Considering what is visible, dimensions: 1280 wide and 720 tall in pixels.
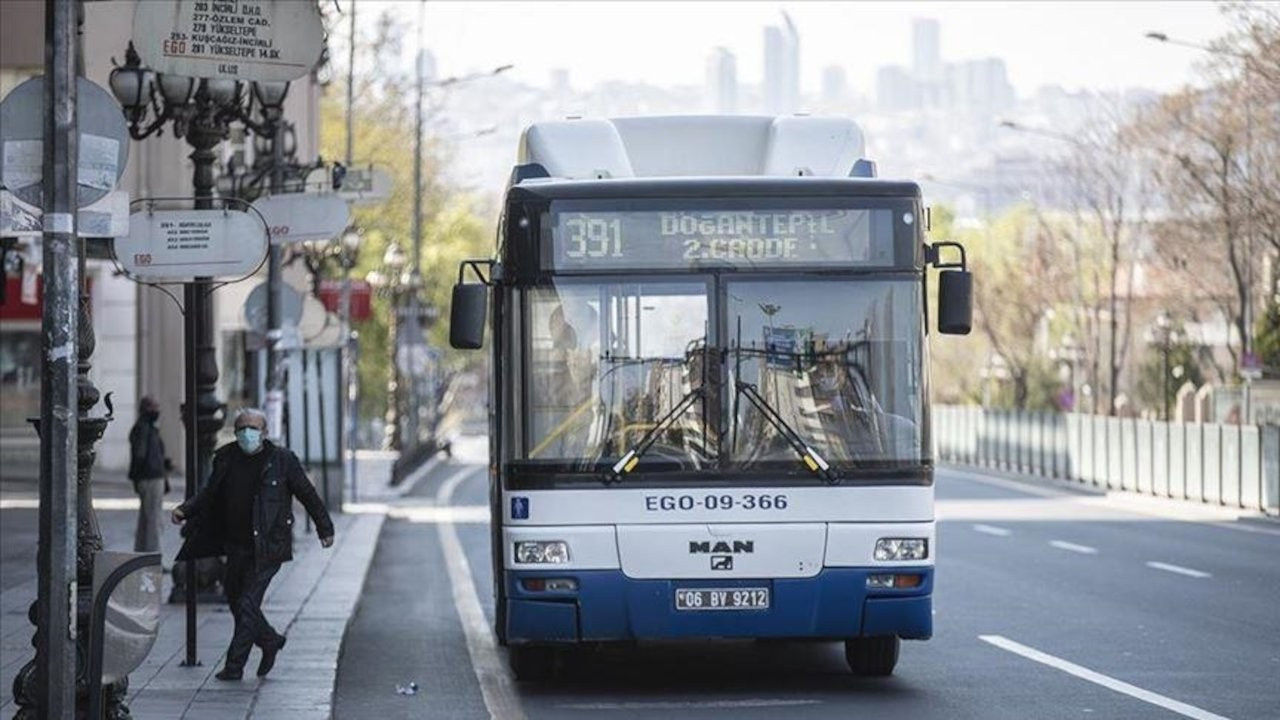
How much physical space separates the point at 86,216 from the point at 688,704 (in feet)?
21.0

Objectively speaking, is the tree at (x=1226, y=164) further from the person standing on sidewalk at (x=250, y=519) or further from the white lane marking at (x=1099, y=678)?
the person standing on sidewalk at (x=250, y=519)

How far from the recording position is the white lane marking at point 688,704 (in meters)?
15.2

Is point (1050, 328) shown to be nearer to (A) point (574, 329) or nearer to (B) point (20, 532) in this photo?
(B) point (20, 532)

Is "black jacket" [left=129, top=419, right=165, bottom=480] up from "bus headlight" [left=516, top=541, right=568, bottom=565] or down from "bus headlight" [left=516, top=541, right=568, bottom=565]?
up

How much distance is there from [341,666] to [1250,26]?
26041 millimetres

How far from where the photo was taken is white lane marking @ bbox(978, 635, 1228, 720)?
1407cm

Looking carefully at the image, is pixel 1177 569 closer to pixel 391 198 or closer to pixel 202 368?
pixel 202 368

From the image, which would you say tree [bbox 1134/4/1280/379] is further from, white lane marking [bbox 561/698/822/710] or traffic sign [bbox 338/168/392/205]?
white lane marking [bbox 561/698/822/710]

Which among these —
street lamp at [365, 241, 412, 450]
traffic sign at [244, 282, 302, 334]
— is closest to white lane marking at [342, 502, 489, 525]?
traffic sign at [244, 282, 302, 334]

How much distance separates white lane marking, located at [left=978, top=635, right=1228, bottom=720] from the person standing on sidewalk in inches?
188

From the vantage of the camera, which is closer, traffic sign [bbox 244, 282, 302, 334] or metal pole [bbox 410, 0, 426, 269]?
traffic sign [bbox 244, 282, 302, 334]

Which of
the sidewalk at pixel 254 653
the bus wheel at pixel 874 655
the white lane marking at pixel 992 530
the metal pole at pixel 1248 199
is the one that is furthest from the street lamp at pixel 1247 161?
the bus wheel at pixel 874 655

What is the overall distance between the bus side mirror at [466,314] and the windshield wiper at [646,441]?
109 centimetres

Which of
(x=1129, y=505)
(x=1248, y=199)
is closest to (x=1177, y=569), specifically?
(x=1248, y=199)
